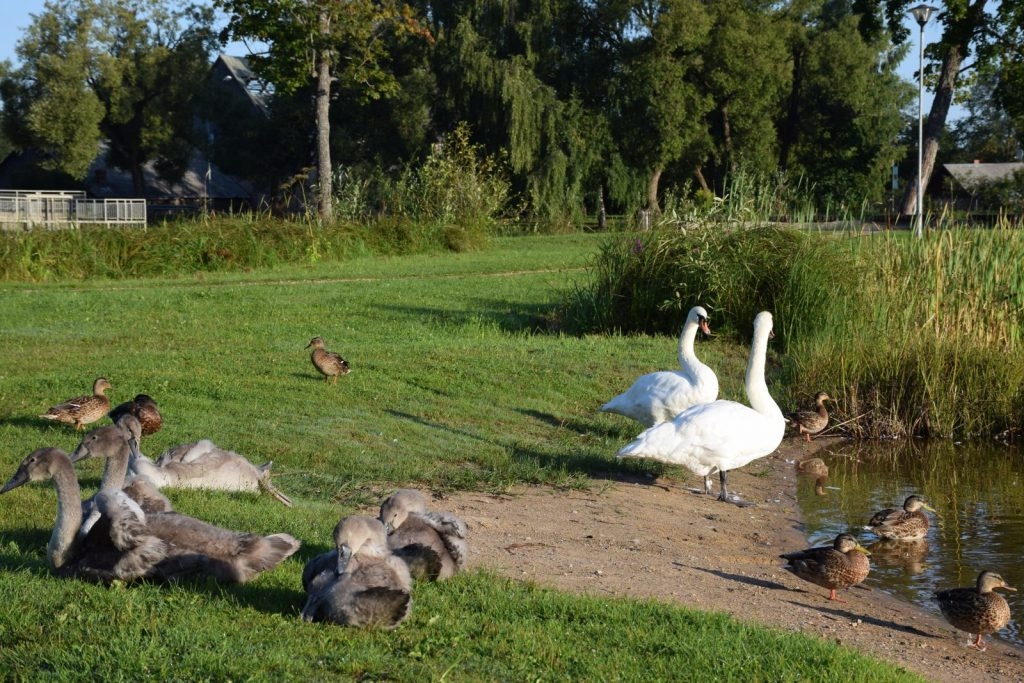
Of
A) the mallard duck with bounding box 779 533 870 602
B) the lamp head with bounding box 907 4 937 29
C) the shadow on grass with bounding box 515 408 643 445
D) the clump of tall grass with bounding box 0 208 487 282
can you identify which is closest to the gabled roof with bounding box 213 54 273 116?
the clump of tall grass with bounding box 0 208 487 282

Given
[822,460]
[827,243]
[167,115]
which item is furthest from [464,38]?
[822,460]

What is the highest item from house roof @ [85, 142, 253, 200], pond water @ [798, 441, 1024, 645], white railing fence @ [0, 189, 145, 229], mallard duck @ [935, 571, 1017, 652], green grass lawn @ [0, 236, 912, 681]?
house roof @ [85, 142, 253, 200]

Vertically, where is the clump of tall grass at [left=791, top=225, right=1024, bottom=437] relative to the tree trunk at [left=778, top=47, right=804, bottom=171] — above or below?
below

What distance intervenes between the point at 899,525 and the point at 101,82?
2297 inches

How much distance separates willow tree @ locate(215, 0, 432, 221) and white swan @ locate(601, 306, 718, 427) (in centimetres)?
2355

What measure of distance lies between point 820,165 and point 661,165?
1353cm

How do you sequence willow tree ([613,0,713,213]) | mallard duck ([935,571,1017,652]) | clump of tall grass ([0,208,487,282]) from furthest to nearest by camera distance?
willow tree ([613,0,713,213]) → clump of tall grass ([0,208,487,282]) → mallard duck ([935,571,1017,652])

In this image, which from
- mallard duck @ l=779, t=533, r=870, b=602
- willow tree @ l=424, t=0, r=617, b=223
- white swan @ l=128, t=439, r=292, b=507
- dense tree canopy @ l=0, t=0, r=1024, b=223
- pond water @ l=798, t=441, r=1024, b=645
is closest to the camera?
mallard duck @ l=779, t=533, r=870, b=602

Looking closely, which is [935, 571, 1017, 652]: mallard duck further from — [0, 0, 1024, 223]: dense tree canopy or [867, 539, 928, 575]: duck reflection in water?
[0, 0, 1024, 223]: dense tree canopy

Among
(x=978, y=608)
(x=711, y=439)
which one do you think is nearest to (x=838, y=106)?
(x=711, y=439)

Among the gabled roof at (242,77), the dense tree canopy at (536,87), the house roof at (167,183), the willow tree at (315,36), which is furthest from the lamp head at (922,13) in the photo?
the house roof at (167,183)

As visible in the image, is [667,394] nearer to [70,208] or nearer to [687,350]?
[687,350]

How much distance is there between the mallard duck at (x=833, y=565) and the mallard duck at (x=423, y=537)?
2647 mm

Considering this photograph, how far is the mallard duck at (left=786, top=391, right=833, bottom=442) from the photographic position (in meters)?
13.4
